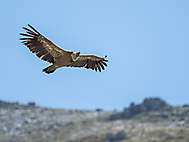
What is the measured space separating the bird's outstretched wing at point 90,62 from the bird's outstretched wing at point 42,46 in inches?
90.1

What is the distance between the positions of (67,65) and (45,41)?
224 cm

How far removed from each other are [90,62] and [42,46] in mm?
4715

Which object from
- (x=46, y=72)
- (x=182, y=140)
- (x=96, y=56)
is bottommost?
(x=46, y=72)

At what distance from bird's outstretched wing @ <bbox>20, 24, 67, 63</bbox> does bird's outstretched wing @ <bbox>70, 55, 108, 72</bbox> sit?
2290 mm

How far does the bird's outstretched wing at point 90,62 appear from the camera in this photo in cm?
3494

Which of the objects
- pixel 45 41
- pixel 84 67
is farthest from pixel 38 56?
pixel 84 67

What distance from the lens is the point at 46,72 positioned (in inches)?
1252

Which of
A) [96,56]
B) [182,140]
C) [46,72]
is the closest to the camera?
[46,72]

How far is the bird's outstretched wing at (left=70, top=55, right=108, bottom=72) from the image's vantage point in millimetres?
34938

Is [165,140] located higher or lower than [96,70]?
higher

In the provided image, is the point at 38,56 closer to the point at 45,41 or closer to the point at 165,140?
the point at 45,41

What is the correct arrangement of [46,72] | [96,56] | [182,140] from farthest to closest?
[182,140] → [96,56] → [46,72]

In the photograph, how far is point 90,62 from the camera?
118 ft

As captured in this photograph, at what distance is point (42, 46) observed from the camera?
3275cm
